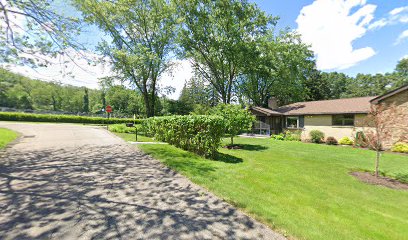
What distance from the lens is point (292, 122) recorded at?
2414 cm

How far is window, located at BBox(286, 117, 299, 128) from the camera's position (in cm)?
2326

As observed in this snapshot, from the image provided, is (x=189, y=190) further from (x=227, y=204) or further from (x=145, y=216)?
(x=145, y=216)

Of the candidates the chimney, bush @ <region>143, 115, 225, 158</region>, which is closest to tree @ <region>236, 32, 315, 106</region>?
the chimney

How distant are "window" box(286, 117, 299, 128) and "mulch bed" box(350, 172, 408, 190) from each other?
1511 cm

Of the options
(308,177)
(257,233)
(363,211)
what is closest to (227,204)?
(257,233)

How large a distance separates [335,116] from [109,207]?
69.2ft

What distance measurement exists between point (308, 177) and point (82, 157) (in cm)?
888

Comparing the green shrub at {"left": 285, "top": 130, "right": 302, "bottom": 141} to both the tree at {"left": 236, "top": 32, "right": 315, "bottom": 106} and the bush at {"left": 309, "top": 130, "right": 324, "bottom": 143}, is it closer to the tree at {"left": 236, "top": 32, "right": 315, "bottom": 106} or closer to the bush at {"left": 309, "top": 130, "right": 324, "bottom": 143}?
the bush at {"left": 309, "top": 130, "right": 324, "bottom": 143}

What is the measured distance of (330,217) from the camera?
4.42 metres

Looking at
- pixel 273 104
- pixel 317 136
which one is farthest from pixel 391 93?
pixel 273 104

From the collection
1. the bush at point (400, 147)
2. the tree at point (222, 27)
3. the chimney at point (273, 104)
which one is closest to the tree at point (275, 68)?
the tree at point (222, 27)

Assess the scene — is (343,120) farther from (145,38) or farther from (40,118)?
(40,118)

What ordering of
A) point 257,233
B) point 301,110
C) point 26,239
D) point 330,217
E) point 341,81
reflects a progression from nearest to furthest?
point 26,239
point 257,233
point 330,217
point 301,110
point 341,81

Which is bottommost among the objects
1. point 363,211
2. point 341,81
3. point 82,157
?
point 363,211
